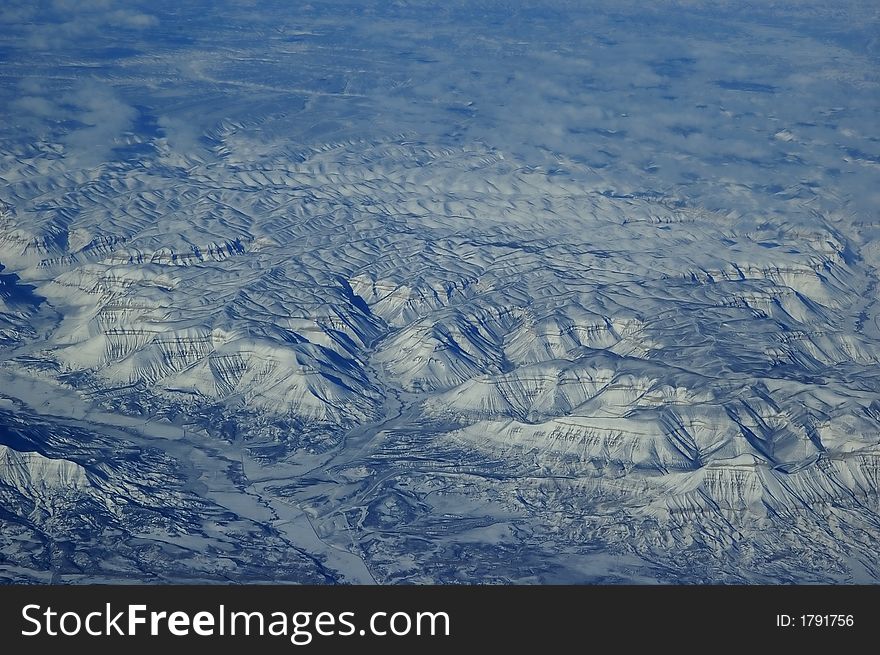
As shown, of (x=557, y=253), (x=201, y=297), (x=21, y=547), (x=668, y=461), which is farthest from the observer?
(x=557, y=253)

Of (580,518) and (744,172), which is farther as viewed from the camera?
(744,172)

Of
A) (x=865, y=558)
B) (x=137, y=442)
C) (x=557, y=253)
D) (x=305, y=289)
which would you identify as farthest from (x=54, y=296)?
(x=865, y=558)

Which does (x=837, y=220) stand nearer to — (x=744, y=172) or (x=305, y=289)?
(x=744, y=172)

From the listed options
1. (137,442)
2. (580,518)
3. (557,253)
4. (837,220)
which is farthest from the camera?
(837,220)

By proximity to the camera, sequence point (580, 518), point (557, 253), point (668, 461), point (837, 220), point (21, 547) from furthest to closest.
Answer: point (837, 220) < point (557, 253) < point (668, 461) < point (580, 518) < point (21, 547)

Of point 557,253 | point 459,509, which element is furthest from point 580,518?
point 557,253

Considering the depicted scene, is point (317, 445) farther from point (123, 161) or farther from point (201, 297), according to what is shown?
point (123, 161)
